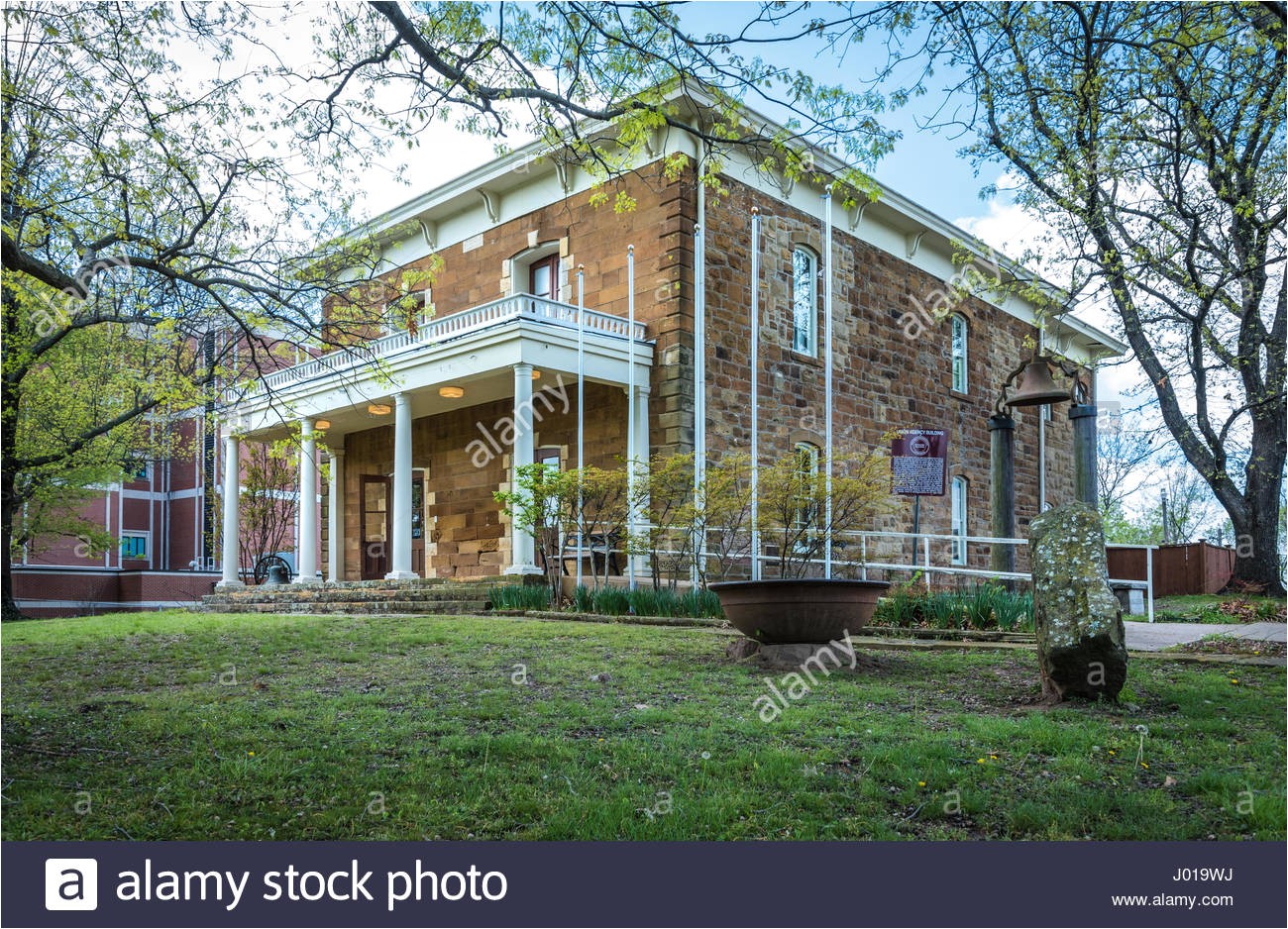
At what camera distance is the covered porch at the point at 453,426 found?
16125 millimetres

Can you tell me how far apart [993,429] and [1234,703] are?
249 inches

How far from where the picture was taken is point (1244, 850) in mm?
3918

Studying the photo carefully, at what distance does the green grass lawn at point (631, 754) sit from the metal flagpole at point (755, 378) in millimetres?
6968

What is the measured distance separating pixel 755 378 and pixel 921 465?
327cm

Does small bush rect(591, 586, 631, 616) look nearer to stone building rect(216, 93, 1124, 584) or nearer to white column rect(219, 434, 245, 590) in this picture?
stone building rect(216, 93, 1124, 584)

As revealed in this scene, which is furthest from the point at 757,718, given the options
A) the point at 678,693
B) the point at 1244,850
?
the point at 1244,850

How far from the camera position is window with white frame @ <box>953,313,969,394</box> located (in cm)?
2331

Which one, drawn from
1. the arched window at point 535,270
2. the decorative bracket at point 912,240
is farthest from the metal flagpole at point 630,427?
the decorative bracket at point 912,240

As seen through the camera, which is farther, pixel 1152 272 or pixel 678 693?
pixel 1152 272

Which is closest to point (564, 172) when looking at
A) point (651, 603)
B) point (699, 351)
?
point (651, 603)

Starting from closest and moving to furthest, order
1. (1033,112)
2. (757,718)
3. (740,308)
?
(757,718), (1033,112), (740,308)

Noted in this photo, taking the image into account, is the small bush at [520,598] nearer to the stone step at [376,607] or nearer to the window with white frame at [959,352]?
the stone step at [376,607]

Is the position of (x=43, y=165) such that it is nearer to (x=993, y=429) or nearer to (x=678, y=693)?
(x=678, y=693)

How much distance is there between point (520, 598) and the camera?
13898 mm
